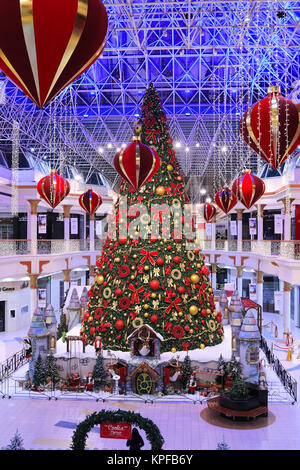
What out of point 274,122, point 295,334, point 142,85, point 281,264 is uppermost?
point 142,85

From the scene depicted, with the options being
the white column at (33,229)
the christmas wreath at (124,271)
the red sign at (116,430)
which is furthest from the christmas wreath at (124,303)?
the white column at (33,229)

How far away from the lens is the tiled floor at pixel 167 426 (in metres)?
8.62

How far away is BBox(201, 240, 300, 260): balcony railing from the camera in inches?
688

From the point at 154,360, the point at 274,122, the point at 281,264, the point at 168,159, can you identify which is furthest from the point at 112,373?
the point at 281,264

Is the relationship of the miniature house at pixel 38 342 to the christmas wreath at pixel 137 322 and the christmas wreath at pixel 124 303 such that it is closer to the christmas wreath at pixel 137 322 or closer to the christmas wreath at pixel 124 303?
the christmas wreath at pixel 124 303

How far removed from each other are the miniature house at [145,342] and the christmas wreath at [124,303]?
743 mm

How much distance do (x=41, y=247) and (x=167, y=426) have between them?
46.9 feet

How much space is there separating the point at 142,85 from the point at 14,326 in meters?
13.2

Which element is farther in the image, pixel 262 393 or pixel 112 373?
pixel 112 373

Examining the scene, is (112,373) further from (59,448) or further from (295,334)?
(295,334)

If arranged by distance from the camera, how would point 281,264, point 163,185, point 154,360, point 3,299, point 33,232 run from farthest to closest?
point 3,299 → point 33,232 → point 281,264 → point 163,185 → point 154,360

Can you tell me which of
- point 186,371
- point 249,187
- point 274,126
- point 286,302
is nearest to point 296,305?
point 286,302

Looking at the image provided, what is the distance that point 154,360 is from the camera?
11.1m

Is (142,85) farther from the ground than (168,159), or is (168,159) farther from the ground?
(142,85)
